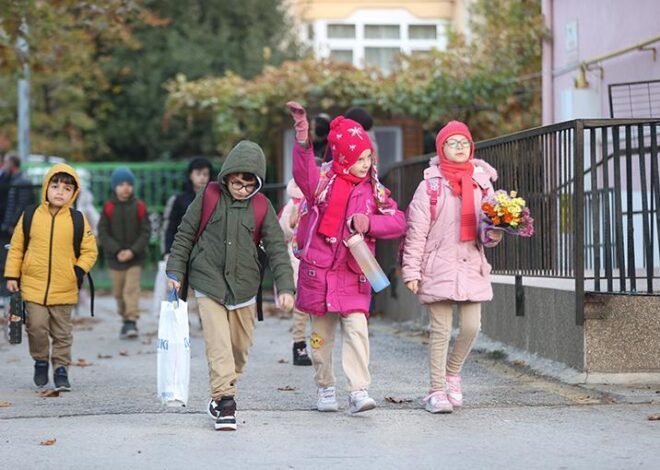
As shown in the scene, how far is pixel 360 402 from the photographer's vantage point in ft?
26.9

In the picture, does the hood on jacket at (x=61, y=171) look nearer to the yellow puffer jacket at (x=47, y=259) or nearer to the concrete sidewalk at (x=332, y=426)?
the yellow puffer jacket at (x=47, y=259)

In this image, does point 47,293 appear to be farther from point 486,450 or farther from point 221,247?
point 486,450

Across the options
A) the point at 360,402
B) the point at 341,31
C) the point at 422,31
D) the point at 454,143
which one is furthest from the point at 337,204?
the point at 422,31

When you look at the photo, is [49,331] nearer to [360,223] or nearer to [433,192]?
[360,223]

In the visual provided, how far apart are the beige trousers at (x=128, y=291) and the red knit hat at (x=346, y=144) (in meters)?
6.74

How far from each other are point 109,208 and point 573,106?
199 inches

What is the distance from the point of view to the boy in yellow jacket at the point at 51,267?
392 inches

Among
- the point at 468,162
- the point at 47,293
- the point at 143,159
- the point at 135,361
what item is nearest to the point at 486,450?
the point at 468,162

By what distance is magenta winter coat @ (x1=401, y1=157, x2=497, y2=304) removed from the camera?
845 centimetres

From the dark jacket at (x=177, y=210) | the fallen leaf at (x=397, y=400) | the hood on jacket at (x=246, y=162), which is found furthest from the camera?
the dark jacket at (x=177, y=210)

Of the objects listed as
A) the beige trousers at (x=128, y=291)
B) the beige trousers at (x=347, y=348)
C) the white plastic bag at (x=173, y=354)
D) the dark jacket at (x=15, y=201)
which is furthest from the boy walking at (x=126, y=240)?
the white plastic bag at (x=173, y=354)

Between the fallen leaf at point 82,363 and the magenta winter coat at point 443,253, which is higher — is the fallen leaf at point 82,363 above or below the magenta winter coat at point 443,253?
below

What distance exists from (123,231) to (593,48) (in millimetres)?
→ 5407

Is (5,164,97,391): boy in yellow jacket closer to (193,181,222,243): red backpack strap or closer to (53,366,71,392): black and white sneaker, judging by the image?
(53,366,71,392): black and white sneaker
